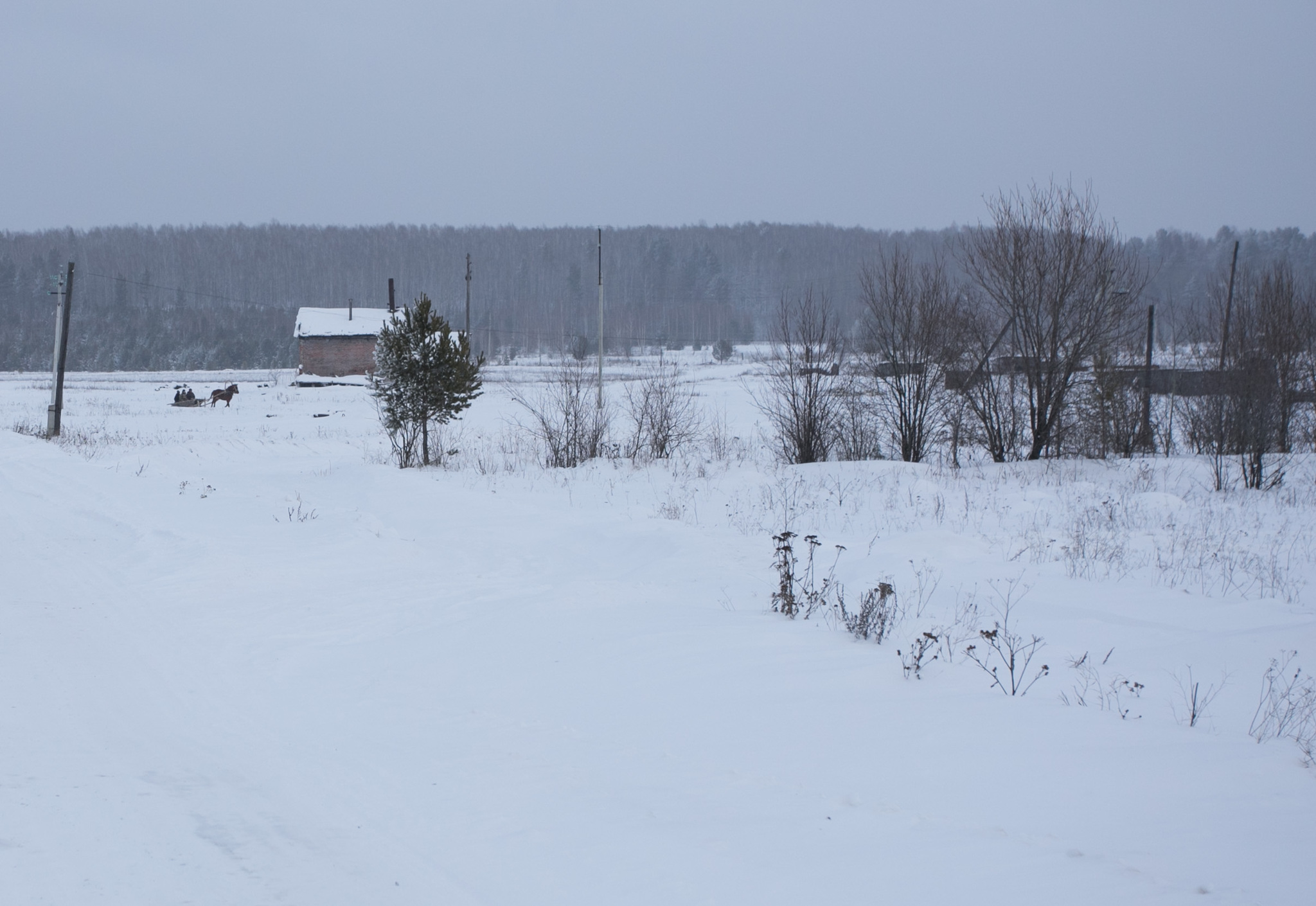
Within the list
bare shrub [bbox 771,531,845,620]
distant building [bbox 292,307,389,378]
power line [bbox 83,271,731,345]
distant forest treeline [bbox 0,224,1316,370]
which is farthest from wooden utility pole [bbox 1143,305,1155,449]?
power line [bbox 83,271,731,345]

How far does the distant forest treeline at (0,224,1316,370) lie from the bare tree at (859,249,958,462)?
83.5 m

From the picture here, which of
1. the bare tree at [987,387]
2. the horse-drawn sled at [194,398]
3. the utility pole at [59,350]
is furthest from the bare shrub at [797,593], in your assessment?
the horse-drawn sled at [194,398]

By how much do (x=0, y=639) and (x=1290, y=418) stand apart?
68.9 ft

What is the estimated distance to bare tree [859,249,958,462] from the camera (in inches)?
704

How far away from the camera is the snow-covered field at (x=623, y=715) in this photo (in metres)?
3.22

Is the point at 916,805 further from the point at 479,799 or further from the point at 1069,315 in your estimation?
the point at 1069,315

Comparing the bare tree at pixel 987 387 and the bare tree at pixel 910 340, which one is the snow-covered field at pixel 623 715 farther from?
the bare tree at pixel 987 387

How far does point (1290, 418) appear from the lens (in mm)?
17688

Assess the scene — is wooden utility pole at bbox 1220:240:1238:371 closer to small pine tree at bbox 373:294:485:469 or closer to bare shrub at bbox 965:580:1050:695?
bare shrub at bbox 965:580:1050:695

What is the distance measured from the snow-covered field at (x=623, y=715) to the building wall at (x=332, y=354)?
46.1 m

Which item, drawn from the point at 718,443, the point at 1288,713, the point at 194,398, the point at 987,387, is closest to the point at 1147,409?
the point at 987,387

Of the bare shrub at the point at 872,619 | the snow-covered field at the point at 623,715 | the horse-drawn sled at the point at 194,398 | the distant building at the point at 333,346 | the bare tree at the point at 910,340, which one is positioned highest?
the distant building at the point at 333,346

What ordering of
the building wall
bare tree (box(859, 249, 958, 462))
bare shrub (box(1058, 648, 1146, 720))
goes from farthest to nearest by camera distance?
the building wall, bare tree (box(859, 249, 958, 462)), bare shrub (box(1058, 648, 1146, 720))

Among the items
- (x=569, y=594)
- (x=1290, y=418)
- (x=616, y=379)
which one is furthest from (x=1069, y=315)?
(x=616, y=379)
